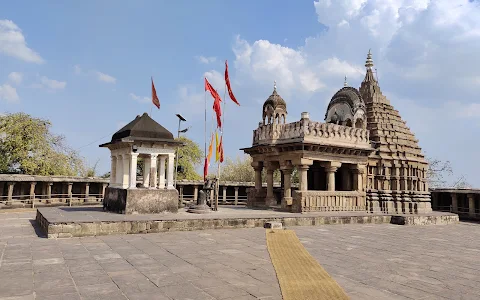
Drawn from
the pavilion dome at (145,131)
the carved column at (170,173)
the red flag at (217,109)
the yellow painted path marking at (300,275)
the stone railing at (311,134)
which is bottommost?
the yellow painted path marking at (300,275)

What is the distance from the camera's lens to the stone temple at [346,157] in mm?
17188

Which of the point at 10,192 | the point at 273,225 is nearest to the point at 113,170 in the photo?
the point at 273,225

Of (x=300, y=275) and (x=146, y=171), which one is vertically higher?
(x=146, y=171)

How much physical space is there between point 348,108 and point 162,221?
43.0 feet

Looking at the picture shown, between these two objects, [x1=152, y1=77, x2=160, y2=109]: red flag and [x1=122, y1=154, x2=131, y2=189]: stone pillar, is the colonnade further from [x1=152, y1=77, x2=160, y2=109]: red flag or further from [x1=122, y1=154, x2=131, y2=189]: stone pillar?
[x1=152, y1=77, x2=160, y2=109]: red flag

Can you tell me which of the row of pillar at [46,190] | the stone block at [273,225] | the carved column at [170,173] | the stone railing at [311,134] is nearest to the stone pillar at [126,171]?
the carved column at [170,173]

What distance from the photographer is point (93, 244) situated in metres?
9.08

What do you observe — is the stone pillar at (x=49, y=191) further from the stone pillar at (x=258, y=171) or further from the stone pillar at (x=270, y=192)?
the stone pillar at (x=270, y=192)

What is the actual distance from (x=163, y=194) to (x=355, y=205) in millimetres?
9820

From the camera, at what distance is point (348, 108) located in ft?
66.9

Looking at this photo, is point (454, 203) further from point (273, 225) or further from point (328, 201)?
point (273, 225)

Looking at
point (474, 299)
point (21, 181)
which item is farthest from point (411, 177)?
point (21, 181)

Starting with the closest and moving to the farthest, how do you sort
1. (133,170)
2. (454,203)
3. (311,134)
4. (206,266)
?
(206,266) < (133,170) < (311,134) < (454,203)

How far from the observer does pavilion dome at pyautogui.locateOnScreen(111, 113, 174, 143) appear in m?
14.0
